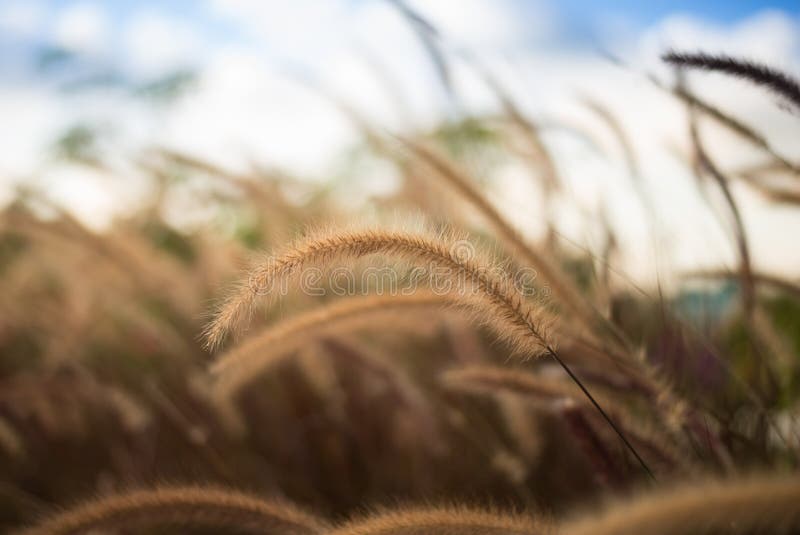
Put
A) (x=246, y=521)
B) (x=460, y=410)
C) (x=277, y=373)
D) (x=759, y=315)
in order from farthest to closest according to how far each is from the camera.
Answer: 1. (x=277, y=373)
2. (x=460, y=410)
3. (x=759, y=315)
4. (x=246, y=521)

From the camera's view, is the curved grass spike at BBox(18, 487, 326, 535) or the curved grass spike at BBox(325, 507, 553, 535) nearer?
the curved grass spike at BBox(325, 507, 553, 535)

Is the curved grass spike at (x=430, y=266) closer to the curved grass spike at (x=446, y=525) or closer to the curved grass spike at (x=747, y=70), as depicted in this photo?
the curved grass spike at (x=446, y=525)

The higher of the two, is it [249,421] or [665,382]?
[665,382]

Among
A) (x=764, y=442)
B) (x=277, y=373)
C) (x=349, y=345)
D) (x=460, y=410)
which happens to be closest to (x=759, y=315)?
(x=764, y=442)

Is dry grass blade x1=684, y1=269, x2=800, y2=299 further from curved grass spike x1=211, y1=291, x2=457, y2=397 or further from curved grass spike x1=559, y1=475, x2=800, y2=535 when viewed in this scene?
curved grass spike x1=559, y1=475, x2=800, y2=535

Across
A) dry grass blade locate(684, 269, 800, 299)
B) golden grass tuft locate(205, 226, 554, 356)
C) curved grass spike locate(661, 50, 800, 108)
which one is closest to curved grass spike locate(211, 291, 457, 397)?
golden grass tuft locate(205, 226, 554, 356)

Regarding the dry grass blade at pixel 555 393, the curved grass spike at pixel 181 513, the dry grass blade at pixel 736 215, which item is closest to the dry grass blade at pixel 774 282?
the dry grass blade at pixel 736 215

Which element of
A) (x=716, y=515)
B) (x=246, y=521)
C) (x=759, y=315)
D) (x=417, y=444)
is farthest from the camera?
(x=417, y=444)

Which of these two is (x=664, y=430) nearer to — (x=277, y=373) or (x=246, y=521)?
(x=246, y=521)
